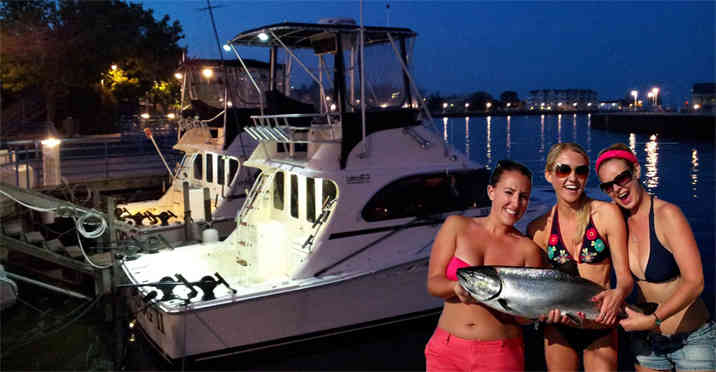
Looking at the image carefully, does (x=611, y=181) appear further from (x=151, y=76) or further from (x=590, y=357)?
(x=151, y=76)

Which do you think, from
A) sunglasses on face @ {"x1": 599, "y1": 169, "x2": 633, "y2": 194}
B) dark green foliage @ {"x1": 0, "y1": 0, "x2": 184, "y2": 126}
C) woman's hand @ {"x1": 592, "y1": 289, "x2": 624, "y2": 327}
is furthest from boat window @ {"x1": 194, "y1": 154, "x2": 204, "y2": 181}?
dark green foliage @ {"x1": 0, "y1": 0, "x2": 184, "y2": 126}

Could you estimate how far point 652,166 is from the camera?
3353cm

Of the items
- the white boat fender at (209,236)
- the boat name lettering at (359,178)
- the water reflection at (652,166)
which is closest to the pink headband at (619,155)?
the boat name lettering at (359,178)

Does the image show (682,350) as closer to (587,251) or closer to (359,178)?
→ (587,251)

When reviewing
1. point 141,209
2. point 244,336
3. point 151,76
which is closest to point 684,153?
point 151,76

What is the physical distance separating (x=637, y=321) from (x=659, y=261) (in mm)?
328

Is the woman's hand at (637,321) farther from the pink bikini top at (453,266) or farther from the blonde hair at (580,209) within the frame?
the pink bikini top at (453,266)

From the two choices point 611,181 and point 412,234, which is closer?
point 611,181

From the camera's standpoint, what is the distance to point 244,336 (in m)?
7.80

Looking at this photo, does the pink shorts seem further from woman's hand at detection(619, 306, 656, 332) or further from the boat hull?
the boat hull

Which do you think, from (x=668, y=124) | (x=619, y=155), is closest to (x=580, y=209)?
(x=619, y=155)

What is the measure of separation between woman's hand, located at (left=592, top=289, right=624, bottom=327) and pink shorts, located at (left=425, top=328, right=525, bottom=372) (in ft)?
1.53

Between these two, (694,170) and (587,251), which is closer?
(587,251)

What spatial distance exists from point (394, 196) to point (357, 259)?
46.5 inches
